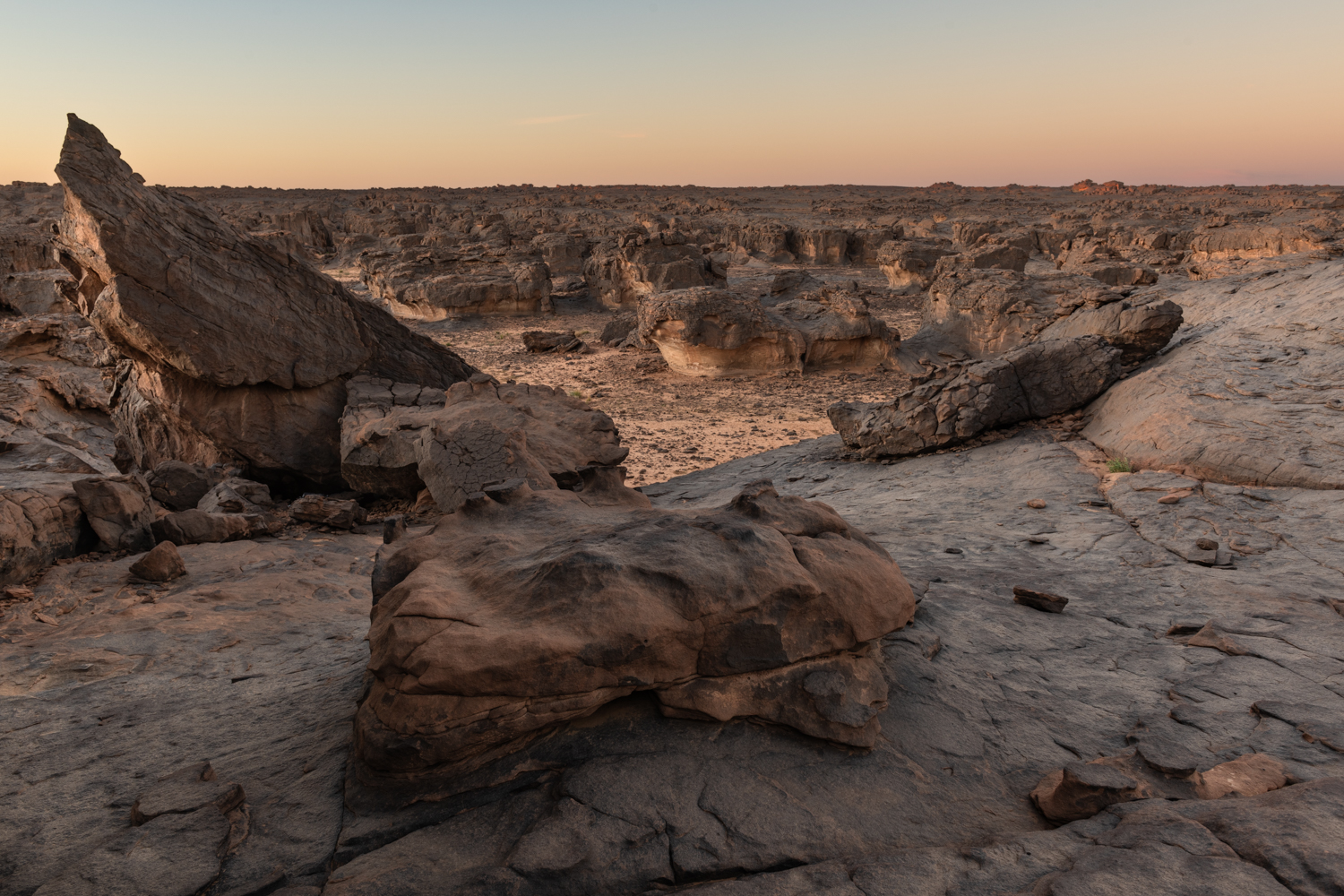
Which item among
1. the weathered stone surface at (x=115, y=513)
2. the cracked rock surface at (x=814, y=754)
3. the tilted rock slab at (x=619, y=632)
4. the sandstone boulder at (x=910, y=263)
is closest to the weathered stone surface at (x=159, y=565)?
the cracked rock surface at (x=814, y=754)

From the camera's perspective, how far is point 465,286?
57.1ft

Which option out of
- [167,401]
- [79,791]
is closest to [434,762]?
[79,791]

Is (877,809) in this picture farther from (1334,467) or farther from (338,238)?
(338,238)

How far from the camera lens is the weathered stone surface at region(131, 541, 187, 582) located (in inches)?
152

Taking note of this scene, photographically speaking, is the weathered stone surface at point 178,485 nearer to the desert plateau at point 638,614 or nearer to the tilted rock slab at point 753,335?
the desert plateau at point 638,614

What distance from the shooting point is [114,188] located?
19.4 ft

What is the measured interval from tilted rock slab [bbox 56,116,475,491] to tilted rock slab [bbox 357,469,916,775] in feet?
15.5

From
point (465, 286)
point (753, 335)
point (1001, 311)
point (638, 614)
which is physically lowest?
point (638, 614)

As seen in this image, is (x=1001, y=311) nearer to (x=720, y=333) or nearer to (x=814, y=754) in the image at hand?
(x=720, y=333)

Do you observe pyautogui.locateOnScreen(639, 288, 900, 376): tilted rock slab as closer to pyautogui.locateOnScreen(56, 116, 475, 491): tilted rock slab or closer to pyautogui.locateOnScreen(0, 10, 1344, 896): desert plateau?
pyautogui.locateOnScreen(0, 10, 1344, 896): desert plateau

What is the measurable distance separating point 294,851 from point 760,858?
3.95 ft

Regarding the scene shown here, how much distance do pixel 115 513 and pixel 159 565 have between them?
853 millimetres

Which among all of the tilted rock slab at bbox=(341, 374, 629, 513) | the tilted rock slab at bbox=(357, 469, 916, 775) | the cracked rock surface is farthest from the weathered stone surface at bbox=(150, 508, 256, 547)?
the tilted rock slab at bbox=(357, 469, 916, 775)

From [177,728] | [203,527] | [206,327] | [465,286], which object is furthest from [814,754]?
[465,286]
